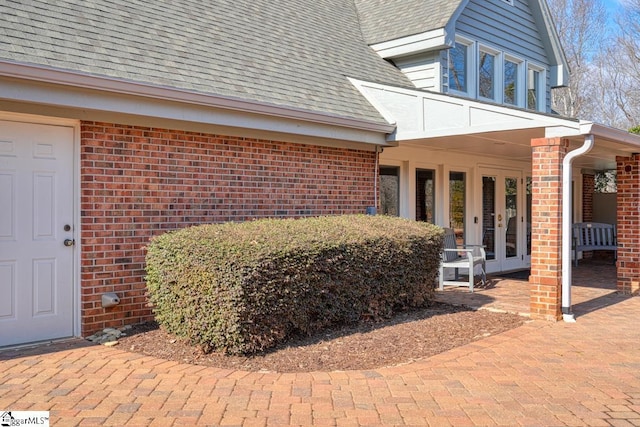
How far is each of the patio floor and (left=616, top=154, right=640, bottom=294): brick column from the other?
0.36 m

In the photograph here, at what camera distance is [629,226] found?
931 cm

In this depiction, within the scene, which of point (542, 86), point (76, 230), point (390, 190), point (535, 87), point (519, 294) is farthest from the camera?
point (542, 86)

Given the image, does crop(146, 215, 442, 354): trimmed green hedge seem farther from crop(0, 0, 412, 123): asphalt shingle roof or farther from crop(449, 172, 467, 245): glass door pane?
crop(449, 172, 467, 245): glass door pane

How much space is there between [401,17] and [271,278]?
324 inches

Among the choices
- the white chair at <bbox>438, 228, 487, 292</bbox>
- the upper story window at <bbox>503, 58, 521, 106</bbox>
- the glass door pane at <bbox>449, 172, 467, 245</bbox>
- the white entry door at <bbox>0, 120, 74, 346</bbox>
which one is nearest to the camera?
the white entry door at <bbox>0, 120, 74, 346</bbox>

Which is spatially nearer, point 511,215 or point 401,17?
point 401,17

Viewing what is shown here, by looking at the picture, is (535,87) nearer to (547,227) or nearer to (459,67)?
(459,67)

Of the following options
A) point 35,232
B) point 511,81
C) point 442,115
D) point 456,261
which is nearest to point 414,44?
point 442,115

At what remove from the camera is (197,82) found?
6773 mm

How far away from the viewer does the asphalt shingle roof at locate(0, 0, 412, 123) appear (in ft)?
19.6

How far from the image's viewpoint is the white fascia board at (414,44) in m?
10.4

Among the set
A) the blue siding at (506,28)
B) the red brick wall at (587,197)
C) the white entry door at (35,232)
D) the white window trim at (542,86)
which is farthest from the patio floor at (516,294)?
the white entry door at (35,232)

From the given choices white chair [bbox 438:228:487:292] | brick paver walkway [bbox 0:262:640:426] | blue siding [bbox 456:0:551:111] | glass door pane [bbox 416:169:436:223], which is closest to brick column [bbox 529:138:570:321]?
brick paver walkway [bbox 0:262:640:426]

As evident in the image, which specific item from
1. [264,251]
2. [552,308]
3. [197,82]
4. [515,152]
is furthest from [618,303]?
[197,82]
